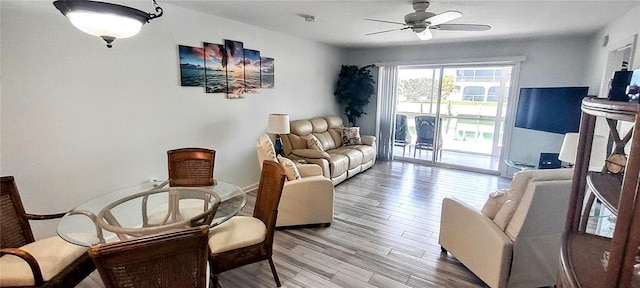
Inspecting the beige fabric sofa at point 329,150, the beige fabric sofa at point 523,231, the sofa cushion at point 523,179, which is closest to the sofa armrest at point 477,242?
the beige fabric sofa at point 523,231

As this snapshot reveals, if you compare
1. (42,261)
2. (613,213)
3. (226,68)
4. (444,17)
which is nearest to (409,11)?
(444,17)

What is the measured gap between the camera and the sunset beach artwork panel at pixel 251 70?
4109 mm

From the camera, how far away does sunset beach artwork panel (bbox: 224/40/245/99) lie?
3.86 metres

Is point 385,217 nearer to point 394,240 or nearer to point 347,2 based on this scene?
point 394,240

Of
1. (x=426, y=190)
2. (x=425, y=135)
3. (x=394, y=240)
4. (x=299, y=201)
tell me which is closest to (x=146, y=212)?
(x=299, y=201)

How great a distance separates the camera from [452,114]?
5891 mm

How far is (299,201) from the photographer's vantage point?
3170 mm

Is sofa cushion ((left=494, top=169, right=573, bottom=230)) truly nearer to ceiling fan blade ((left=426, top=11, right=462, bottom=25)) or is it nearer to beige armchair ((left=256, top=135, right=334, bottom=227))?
ceiling fan blade ((left=426, top=11, right=462, bottom=25))

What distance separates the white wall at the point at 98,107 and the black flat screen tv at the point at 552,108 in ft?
13.4

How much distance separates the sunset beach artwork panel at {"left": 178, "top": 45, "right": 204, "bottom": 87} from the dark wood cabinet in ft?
11.3

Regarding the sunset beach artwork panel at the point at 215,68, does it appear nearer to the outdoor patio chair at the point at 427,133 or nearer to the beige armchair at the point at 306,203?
the beige armchair at the point at 306,203

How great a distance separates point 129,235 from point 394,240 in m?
2.29

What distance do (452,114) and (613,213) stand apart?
544 cm

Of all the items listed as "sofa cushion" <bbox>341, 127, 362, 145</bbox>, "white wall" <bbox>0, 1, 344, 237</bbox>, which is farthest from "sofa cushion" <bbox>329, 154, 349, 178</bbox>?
"white wall" <bbox>0, 1, 344, 237</bbox>
